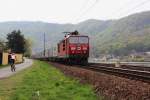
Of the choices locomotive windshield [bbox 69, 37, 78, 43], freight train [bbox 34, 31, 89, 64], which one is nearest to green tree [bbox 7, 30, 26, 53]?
freight train [bbox 34, 31, 89, 64]

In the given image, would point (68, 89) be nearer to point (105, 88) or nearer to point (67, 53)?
point (105, 88)

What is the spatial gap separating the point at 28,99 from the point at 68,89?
3.74m

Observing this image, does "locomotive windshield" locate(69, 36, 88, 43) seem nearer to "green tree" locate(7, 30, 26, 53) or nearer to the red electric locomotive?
the red electric locomotive

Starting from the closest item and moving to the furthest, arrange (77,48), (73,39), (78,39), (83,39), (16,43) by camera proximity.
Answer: (77,48), (73,39), (78,39), (83,39), (16,43)

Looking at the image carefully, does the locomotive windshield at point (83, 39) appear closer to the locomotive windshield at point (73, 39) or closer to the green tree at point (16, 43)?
the locomotive windshield at point (73, 39)

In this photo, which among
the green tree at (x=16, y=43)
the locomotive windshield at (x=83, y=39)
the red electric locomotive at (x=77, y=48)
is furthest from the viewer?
the green tree at (x=16, y=43)

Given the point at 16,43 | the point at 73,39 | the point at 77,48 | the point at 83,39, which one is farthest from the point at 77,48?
the point at 16,43

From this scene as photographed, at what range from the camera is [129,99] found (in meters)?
11.0

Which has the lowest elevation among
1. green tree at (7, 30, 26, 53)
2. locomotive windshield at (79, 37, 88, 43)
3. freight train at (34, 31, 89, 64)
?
freight train at (34, 31, 89, 64)

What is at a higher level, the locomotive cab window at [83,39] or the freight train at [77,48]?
the locomotive cab window at [83,39]

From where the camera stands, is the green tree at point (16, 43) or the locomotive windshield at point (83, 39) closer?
the locomotive windshield at point (83, 39)

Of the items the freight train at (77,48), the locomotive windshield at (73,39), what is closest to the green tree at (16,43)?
the freight train at (77,48)

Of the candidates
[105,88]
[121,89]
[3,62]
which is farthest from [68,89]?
[3,62]

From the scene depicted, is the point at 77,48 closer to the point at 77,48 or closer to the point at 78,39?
the point at 77,48
